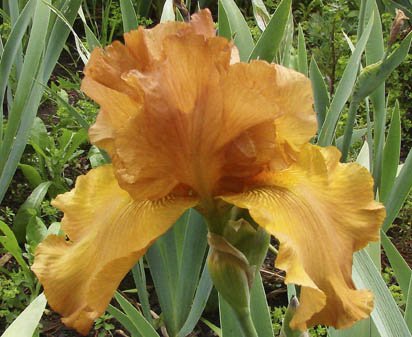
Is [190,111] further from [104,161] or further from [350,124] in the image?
[104,161]

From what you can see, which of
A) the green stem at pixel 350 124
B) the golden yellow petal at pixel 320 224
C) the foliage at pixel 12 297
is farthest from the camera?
the foliage at pixel 12 297

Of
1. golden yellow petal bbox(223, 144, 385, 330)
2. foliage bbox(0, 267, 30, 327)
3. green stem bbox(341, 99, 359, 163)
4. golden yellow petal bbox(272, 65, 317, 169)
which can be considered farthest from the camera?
foliage bbox(0, 267, 30, 327)

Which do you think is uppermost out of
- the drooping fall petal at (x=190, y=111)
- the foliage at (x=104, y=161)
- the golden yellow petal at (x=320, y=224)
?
the drooping fall petal at (x=190, y=111)

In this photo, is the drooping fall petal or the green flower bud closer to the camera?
the drooping fall petal

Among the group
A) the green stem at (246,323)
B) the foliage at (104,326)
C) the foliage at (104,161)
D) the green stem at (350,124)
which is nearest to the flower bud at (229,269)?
the green stem at (246,323)

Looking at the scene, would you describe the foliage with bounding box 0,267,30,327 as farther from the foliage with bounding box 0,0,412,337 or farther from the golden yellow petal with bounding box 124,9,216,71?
the golden yellow petal with bounding box 124,9,216,71

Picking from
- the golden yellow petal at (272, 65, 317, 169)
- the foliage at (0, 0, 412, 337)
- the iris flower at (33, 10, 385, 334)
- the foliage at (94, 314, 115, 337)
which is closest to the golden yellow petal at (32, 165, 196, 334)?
the iris flower at (33, 10, 385, 334)

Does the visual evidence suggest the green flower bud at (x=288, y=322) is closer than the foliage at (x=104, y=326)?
Yes

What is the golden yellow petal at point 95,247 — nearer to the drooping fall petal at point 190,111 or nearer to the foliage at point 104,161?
the drooping fall petal at point 190,111
